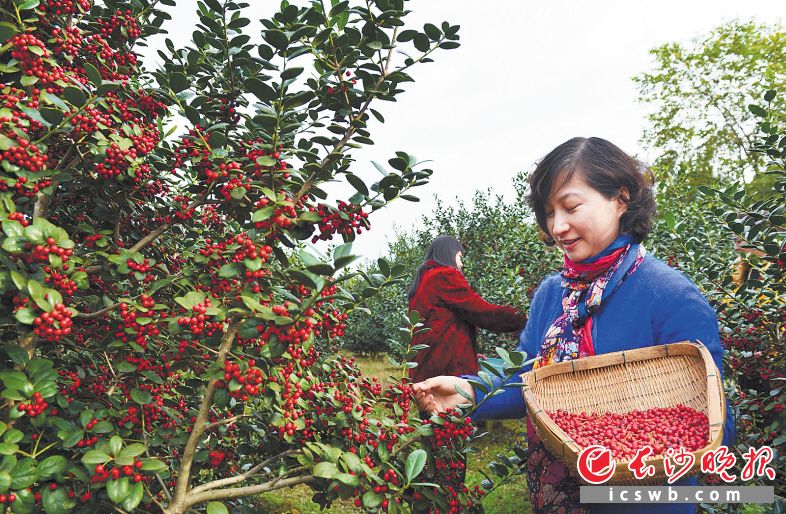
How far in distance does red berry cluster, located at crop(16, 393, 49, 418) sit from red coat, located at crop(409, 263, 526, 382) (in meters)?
3.38

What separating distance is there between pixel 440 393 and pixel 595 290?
Result: 2.16 feet

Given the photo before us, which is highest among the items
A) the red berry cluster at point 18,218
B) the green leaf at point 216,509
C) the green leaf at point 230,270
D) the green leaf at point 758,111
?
the green leaf at point 758,111

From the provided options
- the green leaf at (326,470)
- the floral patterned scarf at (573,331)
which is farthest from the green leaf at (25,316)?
the floral patterned scarf at (573,331)

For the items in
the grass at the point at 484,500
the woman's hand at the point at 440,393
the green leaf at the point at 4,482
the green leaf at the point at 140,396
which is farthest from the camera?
the grass at the point at 484,500

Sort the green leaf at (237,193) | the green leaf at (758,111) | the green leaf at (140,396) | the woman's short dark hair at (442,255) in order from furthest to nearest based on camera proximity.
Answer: the woman's short dark hair at (442,255)
the green leaf at (758,111)
the green leaf at (140,396)
the green leaf at (237,193)

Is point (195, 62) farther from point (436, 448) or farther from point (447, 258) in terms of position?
point (447, 258)

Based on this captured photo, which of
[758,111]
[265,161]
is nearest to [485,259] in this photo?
[758,111]

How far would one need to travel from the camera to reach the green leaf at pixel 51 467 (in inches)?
51.6

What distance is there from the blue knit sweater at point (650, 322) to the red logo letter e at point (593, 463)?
23cm

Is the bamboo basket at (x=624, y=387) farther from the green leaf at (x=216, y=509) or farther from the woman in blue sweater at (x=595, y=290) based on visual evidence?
the green leaf at (x=216, y=509)

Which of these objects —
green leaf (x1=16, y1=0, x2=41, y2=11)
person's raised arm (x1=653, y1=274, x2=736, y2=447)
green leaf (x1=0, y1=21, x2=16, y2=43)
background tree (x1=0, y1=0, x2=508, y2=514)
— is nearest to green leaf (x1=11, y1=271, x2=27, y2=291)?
background tree (x1=0, y1=0, x2=508, y2=514)

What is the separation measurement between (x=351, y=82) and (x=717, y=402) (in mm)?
1396

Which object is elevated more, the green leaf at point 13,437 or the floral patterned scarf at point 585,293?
the floral patterned scarf at point 585,293

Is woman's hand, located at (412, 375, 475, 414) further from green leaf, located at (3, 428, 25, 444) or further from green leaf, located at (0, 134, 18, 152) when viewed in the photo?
green leaf, located at (0, 134, 18, 152)
